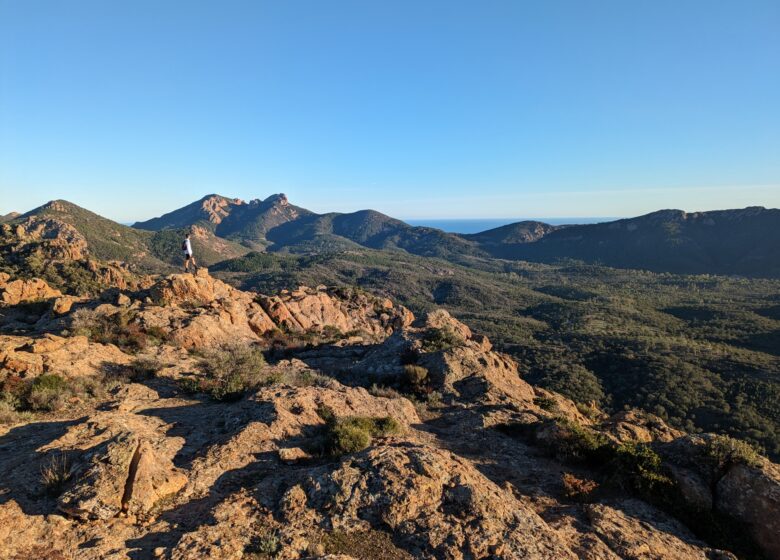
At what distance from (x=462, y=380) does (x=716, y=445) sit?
30.6 feet

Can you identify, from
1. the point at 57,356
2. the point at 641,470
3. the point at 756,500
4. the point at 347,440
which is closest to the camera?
the point at 756,500

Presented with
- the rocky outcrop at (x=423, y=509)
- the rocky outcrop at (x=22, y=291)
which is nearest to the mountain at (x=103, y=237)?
the rocky outcrop at (x=22, y=291)

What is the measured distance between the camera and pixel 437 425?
1345 cm

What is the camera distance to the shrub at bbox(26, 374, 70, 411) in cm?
1135

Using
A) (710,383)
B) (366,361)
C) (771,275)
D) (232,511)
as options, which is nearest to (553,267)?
(771,275)

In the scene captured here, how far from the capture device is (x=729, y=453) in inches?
354

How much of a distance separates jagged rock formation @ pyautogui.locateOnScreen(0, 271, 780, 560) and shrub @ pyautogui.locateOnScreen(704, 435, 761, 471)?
0.15 meters

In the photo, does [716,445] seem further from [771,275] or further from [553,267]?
[553,267]

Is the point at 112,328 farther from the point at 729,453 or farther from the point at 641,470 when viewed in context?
the point at 729,453

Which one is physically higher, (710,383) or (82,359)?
(82,359)

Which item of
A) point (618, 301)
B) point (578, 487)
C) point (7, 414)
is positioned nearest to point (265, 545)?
point (578, 487)

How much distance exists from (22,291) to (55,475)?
26.7 metres

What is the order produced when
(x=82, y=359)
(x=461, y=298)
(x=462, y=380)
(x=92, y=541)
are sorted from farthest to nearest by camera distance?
(x=461, y=298)
(x=462, y=380)
(x=82, y=359)
(x=92, y=541)

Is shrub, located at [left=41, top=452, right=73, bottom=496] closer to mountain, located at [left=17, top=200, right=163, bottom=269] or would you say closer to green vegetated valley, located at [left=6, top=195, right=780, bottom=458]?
green vegetated valley, located at [left=6, top=195, right=780, bottom=458]
